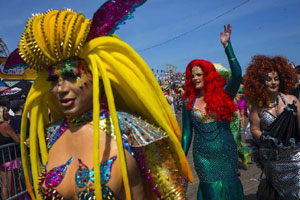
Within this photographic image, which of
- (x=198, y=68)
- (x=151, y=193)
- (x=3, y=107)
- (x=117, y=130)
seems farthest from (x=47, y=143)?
(x=3, y=107)

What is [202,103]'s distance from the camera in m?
3.29

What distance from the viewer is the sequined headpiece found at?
4.95 feet

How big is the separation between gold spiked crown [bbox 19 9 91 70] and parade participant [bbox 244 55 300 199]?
2.57 meters

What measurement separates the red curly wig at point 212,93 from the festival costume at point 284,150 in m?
0.54

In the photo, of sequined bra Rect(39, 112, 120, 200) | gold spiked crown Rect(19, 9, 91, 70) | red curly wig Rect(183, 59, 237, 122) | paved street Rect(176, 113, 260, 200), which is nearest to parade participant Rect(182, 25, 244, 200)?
red curly wig Rect(183, 59, 237, 122)

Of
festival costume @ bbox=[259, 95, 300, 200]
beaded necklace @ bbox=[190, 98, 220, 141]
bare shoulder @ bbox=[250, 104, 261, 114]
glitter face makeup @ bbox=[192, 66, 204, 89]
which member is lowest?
festival costume @ bbox=[259, 95, 300, 200]

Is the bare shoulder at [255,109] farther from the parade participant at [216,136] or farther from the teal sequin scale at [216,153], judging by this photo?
the teal sequin scale at [216,153]

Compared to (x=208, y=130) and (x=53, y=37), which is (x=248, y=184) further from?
(x=53, y=37)

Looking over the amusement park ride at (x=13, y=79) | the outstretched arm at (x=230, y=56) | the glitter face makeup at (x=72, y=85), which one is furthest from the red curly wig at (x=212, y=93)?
the amusement park ride at (x=13, y=79)

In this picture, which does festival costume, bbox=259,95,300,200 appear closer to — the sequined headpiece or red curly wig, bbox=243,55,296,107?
red curly wig, bbox=243,55,296,107

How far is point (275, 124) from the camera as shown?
3258 millimetres

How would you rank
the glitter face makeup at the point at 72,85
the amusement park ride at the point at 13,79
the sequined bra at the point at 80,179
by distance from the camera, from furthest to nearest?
the amusement park ride at the point at 13,79 → the glitter face makeup at the point at 72,85 → the sequined bra at the point at 80,179

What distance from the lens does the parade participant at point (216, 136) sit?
10.0 ft

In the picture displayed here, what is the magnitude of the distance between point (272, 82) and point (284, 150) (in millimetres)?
819
